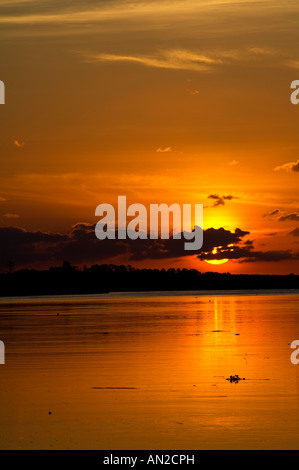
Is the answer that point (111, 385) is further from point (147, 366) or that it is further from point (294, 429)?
point (294, 429)

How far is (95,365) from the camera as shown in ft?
113

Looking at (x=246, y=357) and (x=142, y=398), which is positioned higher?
(x=246, y=357)

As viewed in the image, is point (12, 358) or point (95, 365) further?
point (12, 358)

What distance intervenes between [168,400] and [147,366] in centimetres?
820

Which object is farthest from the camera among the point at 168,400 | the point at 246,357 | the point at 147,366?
the point at 246,357

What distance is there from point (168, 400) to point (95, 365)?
9.46 m

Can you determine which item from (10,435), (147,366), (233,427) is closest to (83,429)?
(10,435)

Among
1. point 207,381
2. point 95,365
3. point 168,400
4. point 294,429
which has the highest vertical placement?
point 95,365

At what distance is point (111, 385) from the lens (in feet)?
93.3
